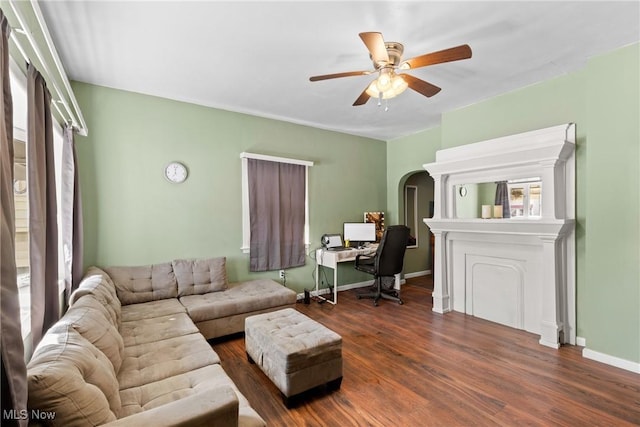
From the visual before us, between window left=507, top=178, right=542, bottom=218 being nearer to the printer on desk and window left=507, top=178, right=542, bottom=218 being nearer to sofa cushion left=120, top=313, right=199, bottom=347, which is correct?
the printer on desk

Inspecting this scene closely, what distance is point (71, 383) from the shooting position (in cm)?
109

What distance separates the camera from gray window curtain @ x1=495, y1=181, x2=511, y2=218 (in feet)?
10.9

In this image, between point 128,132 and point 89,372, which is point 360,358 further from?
point 128,132

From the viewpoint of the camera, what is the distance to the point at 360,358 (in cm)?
268

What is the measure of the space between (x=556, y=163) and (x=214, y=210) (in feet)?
12.8

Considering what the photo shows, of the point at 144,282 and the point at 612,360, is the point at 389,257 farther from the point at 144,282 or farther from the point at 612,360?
the point at 144,282

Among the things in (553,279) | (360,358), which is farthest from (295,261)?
(553,279)

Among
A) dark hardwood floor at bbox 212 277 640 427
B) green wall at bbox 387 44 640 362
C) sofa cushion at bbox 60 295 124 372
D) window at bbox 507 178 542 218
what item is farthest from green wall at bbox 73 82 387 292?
green wall at bbox 387 44 640 362

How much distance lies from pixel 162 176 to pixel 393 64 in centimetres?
282

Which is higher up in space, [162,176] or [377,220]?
[162,176]

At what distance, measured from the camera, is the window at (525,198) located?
10.1 feet
